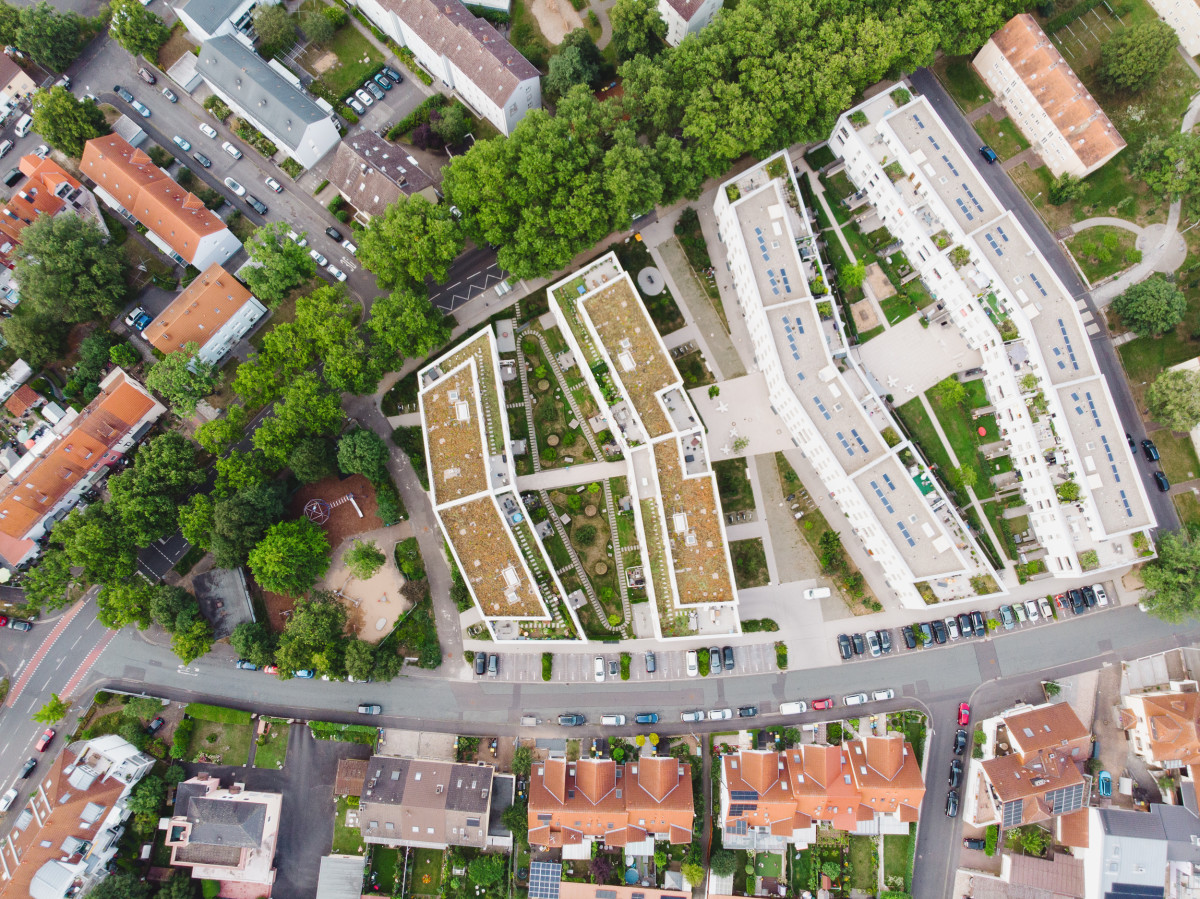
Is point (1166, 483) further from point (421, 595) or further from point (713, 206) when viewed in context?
point (421, 595)

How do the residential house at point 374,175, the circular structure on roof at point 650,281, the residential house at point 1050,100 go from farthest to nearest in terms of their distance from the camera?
1. the circular structure on roof at point 650,281
2. the residential house at point 374,175
3. the residential house at point 1050,100

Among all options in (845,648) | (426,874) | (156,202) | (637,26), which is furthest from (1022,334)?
(156,202)

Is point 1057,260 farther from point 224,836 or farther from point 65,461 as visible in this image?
point 65,461

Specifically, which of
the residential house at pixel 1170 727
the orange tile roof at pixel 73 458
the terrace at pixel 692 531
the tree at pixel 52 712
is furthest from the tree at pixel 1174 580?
the tree at pixel 52 712

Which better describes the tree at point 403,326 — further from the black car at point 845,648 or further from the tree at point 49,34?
the black car at point 845,648

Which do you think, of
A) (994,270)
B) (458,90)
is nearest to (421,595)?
(458,90)
